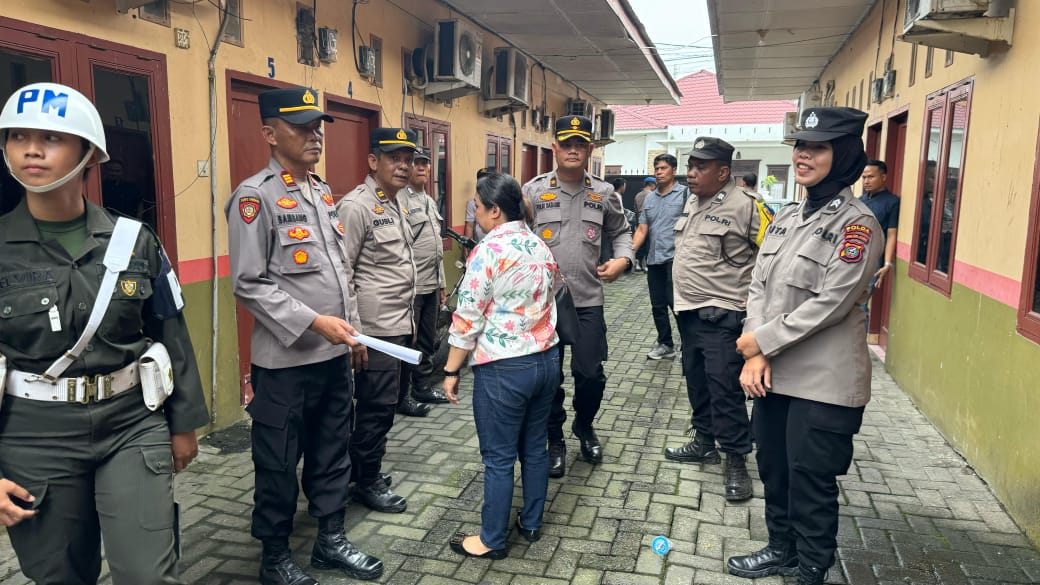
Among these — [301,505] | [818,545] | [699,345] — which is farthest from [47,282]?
[699,345]

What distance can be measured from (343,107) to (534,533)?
449 cm

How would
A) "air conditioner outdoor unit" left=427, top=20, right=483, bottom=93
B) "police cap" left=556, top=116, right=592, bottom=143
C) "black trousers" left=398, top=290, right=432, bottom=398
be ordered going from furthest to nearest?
1. "air conditioner outdoor unit" left=427, top=20, right=483, bottom=93
2. "black trousers" left=398, top=290, right=432, bottom=398
3. "police cap" left=556, top=116, right=592, bottom=143

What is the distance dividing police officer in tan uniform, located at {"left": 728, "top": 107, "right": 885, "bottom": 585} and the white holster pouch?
2.11m

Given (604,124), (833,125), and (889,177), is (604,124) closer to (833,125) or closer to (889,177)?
(889,177)

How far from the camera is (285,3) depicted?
17.4 feet

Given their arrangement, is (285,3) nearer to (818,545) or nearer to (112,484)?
(112,484)

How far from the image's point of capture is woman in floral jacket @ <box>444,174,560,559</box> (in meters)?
2.94

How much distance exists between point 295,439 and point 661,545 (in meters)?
1.74

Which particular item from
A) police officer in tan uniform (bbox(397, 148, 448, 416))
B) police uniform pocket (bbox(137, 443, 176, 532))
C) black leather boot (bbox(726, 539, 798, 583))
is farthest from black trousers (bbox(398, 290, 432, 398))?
police uniform pocket (bbox(137, 443, 176, 532))

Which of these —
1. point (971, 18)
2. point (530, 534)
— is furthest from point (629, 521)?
point (971, 18)

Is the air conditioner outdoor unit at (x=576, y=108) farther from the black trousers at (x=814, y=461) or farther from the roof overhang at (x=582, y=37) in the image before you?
the black trousers at (x=814, y=461)

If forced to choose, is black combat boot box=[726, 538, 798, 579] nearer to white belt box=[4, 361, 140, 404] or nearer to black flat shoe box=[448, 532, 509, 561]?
black flat shoe box=[448, 532, 509, 561]

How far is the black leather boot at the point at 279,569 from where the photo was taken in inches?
113

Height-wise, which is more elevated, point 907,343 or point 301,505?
point 907,343
